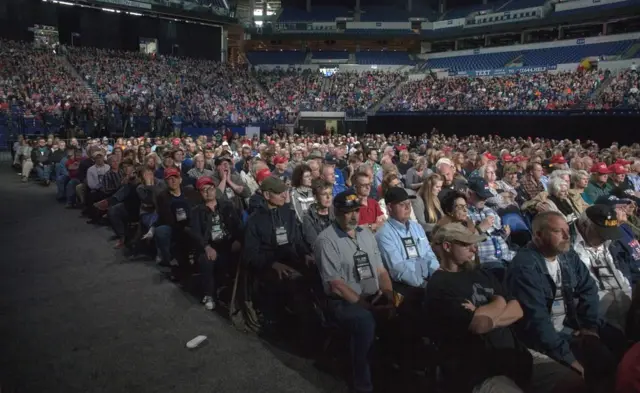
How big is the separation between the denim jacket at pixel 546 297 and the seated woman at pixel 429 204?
2.32 meters

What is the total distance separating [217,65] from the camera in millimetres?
41969

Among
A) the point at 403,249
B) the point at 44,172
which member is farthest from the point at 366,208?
the point at 44,172

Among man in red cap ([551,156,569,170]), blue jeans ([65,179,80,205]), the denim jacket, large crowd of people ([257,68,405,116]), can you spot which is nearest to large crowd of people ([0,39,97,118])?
blue jeans ([65,179,80,205])

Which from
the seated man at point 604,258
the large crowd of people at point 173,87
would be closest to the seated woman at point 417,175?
the seated man at point 604,258

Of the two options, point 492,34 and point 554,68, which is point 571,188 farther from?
point 492,34

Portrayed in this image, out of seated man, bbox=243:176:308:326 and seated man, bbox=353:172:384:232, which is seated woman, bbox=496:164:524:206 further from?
seated man, bbox=243:176:308:326

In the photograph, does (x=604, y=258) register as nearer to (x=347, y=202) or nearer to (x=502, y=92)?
(x=347, y=202)

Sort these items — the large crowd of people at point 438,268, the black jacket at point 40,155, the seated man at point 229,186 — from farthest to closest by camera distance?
the black jacket at point 40,155, the seated man at point 229,186, the large crowd of people at point 438,268

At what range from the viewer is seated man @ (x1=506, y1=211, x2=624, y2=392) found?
3268mm

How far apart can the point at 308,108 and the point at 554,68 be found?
17.4 meters

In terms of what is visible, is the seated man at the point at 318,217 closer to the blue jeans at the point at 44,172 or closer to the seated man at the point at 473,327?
the seated man at the point at 473,327

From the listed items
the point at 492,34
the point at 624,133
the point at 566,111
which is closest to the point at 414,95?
the point at 492,34

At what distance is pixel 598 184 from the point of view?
7.62 m

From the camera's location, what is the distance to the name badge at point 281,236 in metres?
5.18
